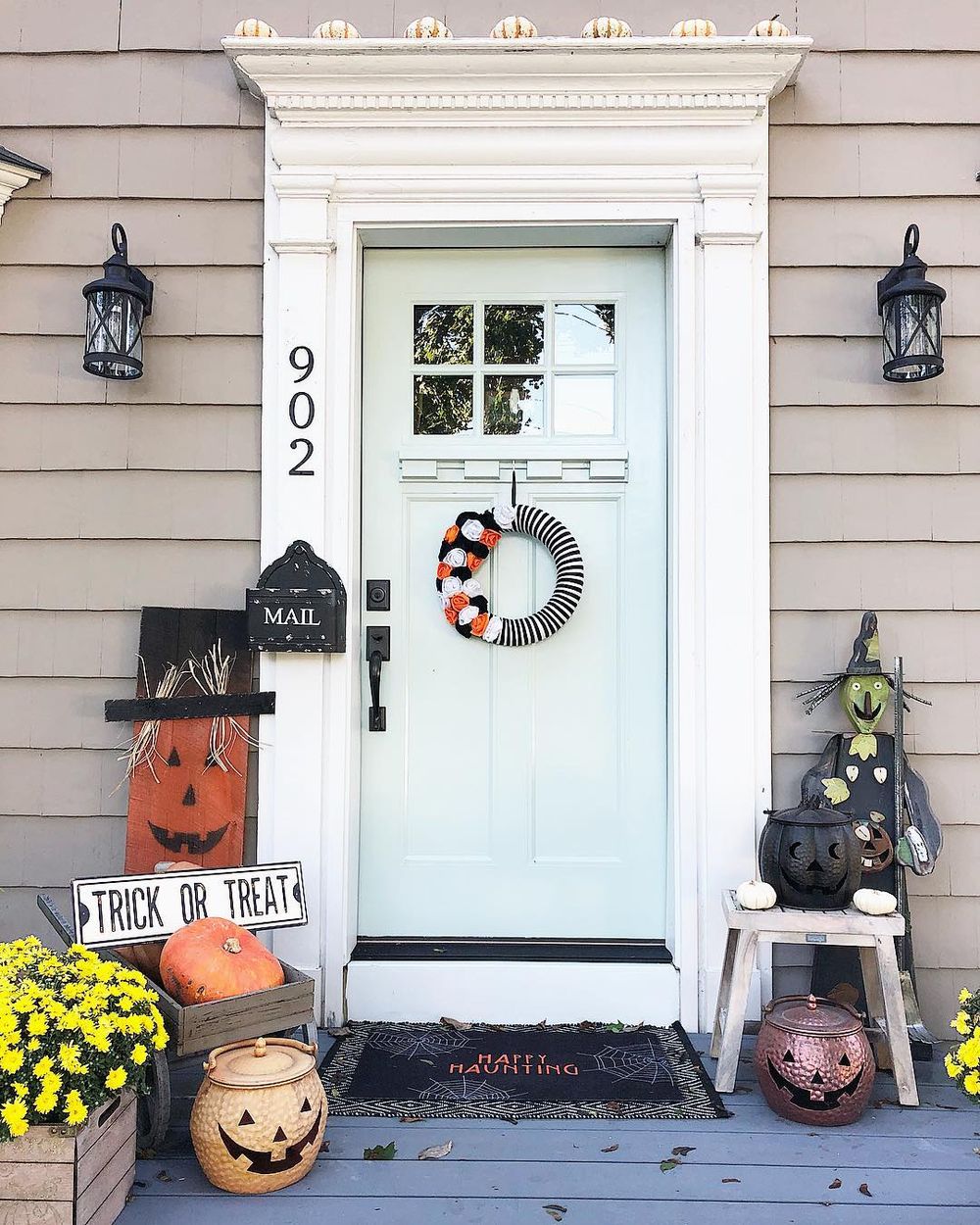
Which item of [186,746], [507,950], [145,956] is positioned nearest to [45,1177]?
[145,956]

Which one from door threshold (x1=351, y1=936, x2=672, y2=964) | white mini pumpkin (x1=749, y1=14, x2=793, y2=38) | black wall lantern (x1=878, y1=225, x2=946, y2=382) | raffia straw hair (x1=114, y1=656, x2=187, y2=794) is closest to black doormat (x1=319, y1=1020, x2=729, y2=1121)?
door threshold (x1=351, y1=936, x2=672, y2=964)

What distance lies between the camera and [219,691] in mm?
2664

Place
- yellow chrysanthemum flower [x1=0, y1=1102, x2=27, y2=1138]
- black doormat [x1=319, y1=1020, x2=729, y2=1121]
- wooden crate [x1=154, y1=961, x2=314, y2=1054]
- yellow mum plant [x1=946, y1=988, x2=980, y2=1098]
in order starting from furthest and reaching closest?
1. black doormat [x1=319, y1=1020, x2=729, y2=1121]
2. wooden crate [x1=154, y1=961, x2=314, y2=1054]
3. yellow mum plant [x1=946, y1=988, x2=980, y2=1098]
4. yellow chrysanthemum flower [x1=0, y1=1102, x2=27, y2=1138]

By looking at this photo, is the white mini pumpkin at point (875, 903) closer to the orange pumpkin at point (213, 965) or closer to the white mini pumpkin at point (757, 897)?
the white mini pumpkin at point (757, 897)

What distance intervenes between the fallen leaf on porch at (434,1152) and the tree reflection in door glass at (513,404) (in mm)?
1839

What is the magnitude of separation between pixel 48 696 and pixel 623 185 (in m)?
2.12

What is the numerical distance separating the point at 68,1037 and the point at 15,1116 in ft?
0.46

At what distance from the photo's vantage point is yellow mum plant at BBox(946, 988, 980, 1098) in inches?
69.2

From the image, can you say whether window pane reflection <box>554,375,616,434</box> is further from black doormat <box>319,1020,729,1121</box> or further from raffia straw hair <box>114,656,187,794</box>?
black doormat <box>319,1020,729,1121</box>

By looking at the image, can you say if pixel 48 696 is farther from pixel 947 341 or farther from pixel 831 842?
pixel 947 341

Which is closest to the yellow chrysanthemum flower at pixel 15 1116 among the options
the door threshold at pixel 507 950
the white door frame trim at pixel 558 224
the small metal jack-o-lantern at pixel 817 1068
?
the white door frame trim at pixel 558 224

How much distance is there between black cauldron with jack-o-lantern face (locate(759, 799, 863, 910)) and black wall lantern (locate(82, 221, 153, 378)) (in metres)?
2.06

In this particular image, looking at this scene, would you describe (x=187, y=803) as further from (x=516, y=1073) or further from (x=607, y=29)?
(x=607, y=29)

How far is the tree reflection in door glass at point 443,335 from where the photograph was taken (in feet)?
9.43
